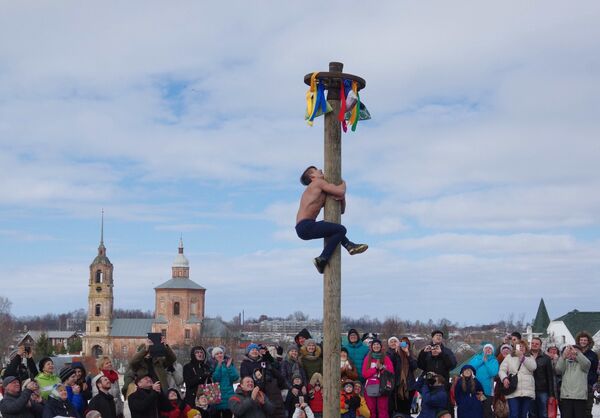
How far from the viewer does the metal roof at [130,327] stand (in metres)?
102

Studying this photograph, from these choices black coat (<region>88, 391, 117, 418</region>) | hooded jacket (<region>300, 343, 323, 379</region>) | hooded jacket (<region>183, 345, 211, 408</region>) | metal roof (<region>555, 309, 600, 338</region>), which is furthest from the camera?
metal roof (<region>555, 309, 600, 338</region>)

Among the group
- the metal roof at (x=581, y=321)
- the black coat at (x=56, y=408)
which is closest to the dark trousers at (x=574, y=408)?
the black coat at (x=56, y=408)

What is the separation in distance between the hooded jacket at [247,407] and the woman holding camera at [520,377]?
3.29 m

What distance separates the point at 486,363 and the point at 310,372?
8.22 feet

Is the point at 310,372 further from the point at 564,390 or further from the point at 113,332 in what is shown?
the point at 113,332

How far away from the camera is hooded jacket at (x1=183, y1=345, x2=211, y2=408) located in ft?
35.6

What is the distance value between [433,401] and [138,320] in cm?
9641

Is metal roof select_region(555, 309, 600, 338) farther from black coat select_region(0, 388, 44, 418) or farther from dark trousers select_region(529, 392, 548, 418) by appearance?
black coat select_region(0, 388, 44, 418)

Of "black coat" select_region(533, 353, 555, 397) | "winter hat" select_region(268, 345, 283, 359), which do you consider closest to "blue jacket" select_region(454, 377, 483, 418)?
"black coat" select_region(533, 353, 555, 397)

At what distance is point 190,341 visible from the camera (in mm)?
93500

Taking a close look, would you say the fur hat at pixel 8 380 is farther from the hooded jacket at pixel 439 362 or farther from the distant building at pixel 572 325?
the distant building at pixel 572 325

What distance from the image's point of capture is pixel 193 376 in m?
10.9

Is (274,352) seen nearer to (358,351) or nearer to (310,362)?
(310,362)

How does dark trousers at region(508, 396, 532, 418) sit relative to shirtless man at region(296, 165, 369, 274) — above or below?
below
